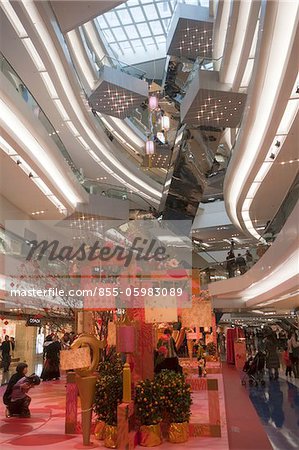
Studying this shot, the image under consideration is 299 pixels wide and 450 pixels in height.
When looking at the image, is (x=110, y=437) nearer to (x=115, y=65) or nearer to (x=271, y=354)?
(x=271, y=354)

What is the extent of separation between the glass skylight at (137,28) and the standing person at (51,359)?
8.96 metres

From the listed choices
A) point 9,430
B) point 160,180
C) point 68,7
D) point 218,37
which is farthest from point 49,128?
point 160,180

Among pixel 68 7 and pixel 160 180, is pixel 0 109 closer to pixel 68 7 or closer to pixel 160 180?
pixel 68 7

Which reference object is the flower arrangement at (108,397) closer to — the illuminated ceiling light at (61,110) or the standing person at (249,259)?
the illuminated ceiling light at (61,110)

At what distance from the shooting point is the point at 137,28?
1446 centimetres

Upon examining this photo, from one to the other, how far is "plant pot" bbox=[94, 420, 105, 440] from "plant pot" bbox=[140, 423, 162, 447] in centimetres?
54

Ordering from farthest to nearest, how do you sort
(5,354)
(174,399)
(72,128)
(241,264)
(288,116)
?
(241,264)
(72,128)
(5,354)
(288,116)
(174,399)

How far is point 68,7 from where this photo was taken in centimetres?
750

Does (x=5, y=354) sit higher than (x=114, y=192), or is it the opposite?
(x=114, y=192)

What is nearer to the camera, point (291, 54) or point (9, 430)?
point (291, 54)

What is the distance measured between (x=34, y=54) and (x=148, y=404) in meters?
6.91

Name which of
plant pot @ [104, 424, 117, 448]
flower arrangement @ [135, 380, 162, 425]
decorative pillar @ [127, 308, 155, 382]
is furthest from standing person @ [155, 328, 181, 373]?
plant pot @ [104, 424, 117, 448]

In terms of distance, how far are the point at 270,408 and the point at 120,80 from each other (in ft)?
24.2

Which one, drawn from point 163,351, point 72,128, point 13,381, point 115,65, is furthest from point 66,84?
point 13,381
